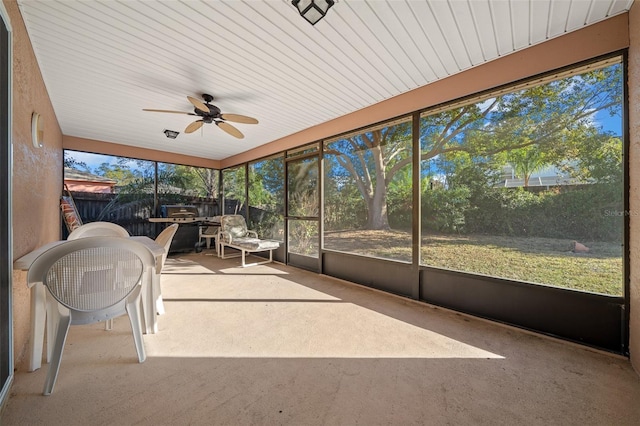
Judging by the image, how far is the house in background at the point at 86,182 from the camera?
4887 millimetres

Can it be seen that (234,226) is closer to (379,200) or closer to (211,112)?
(211,112)

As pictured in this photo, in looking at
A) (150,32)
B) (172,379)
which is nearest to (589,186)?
(172,379)

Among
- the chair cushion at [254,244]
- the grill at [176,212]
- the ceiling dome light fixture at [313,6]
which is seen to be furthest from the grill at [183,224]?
the ceiling dome light fixture at [313,6]

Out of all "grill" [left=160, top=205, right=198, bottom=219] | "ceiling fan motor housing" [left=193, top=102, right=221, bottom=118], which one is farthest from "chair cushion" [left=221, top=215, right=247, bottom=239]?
"ceiling fan motor housing" [left=193, top=102, right=221, bottom=118]

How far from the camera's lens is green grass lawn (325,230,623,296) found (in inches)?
78.2

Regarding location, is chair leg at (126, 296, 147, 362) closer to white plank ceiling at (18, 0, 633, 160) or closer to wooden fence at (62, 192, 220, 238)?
white plank ceiling at (18, 0, 633, 160)

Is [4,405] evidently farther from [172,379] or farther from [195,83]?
[195,83]

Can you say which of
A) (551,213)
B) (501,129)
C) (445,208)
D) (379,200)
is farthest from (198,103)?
(551,213)

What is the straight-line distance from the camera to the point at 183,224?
20.5ft

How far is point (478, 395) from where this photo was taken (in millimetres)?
1471

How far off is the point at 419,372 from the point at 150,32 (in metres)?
3.14

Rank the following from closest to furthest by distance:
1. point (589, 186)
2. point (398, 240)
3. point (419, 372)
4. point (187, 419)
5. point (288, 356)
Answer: point (187, 419)
point (419, 372)
point (288, 356)
point (589, 186)
point (398, 240)

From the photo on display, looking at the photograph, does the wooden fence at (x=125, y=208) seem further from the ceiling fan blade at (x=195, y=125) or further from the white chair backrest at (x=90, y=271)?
the white chair backrest at (x=90, y=271)

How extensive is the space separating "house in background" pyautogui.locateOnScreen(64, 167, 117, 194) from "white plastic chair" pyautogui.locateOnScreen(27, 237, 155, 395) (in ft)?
15.4
